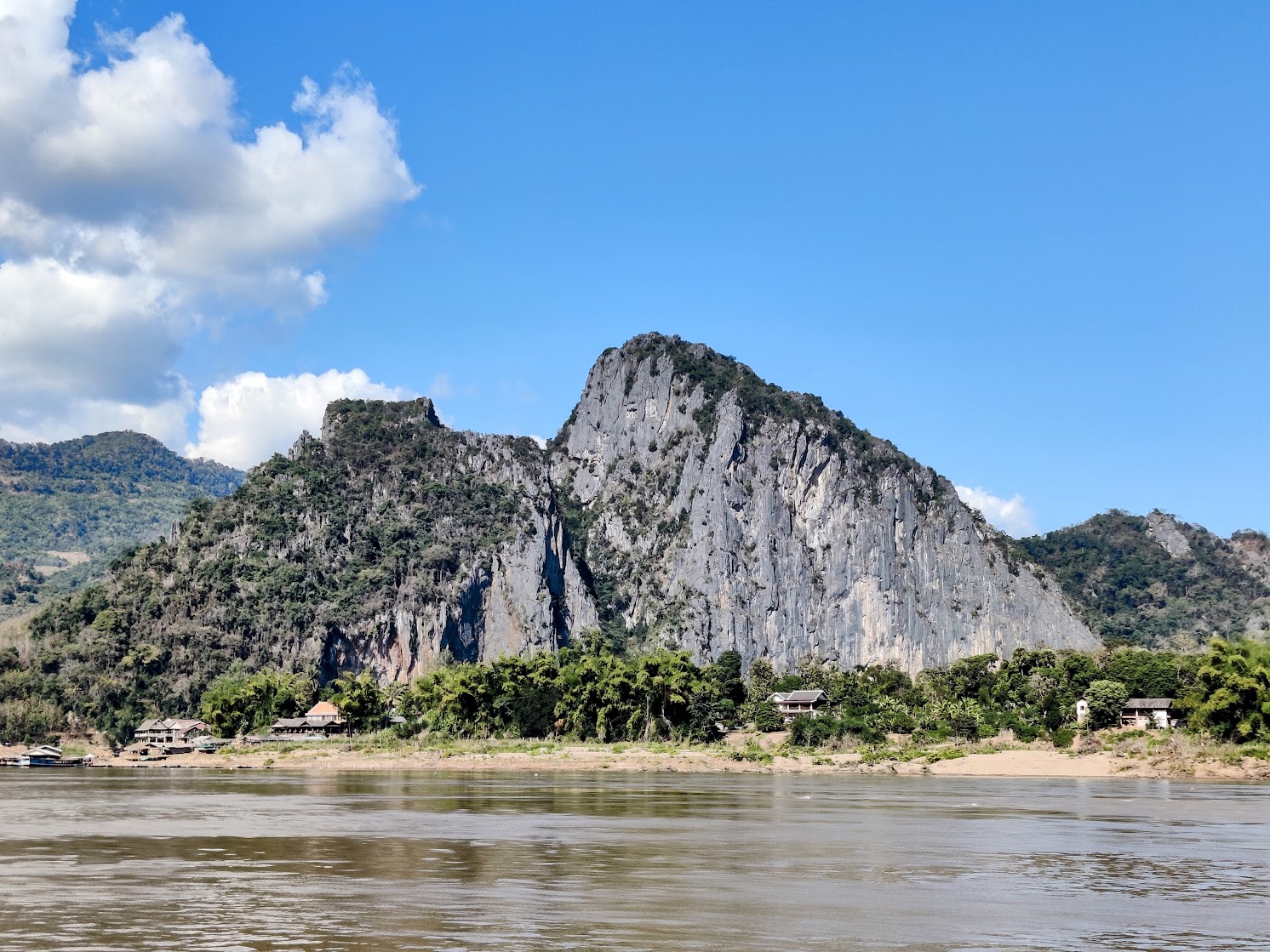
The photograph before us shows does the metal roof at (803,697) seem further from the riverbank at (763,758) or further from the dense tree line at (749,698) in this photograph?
the riverbank at (763,758)

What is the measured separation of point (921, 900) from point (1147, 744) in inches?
2606

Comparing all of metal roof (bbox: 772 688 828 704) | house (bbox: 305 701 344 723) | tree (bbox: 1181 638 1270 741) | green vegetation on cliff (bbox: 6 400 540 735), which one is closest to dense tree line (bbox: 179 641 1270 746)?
tree (bbox: 1181 638 1270 741)

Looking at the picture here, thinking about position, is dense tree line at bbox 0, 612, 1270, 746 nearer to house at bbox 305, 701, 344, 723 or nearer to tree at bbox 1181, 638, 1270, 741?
tree at bbox 1181, 638, 1270, 741

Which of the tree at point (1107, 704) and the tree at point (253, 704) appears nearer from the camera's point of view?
the tree at point (1107, 704)

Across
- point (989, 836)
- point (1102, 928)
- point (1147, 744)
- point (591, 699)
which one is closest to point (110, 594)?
point (591, 699)

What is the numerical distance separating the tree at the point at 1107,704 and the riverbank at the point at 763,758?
10.9 meters

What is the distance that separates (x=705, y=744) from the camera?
105 metres

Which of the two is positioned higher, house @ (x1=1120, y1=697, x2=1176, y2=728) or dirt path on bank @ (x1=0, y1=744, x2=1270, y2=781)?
house @ (x1=1120, y1=697, x2=1176, y2=728)

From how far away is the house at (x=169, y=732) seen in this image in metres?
132

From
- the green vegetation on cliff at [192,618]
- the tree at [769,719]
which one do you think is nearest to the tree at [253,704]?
the green vegetation on cliff at [192,618]

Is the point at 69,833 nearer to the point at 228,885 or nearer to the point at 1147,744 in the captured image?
the point at 228,885

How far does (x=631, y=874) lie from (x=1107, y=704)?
280 ft

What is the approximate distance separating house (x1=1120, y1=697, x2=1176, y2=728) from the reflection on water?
5334 centimetres

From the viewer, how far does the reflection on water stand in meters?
22.1
